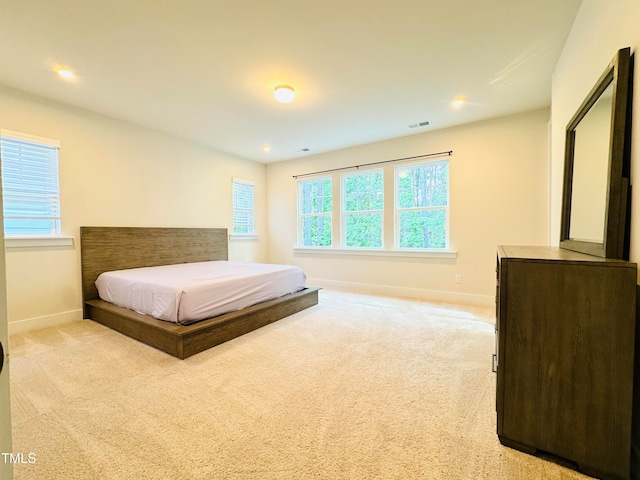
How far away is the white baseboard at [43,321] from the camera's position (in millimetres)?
3057

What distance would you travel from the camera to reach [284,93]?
3023mm

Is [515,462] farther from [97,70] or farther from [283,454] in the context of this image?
[97,70]

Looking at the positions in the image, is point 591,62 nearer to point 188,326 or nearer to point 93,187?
point 188,326

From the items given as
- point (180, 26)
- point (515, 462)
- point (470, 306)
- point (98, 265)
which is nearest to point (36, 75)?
point (180, 26)

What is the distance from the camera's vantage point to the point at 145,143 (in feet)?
13.6

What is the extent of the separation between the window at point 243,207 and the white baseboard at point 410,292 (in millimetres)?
1663

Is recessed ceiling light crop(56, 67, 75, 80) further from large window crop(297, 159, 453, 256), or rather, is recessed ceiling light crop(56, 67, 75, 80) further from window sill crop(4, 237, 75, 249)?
large window crop(297, 159, 453, 256)

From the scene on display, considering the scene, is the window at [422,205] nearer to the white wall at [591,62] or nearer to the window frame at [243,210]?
the white wall at [591,62]

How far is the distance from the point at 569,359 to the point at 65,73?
14.3 ft

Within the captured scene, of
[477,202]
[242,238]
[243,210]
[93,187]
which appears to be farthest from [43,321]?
[477,202]

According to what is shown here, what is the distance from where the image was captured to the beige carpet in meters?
1.36

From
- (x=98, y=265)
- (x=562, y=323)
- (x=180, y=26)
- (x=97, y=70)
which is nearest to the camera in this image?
(x=562, y=323)

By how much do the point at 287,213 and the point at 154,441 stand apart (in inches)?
190

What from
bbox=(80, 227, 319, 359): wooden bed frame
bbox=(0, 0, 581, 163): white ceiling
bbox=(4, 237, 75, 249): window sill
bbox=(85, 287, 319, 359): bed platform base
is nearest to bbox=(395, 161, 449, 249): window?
bbox=(0, 0, 581, 163): white ceiling
